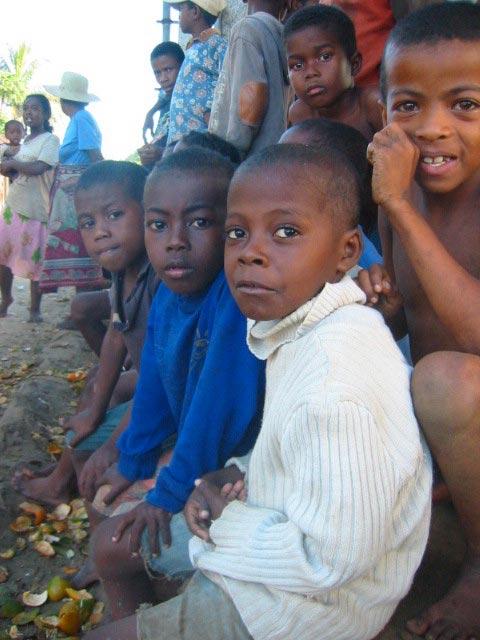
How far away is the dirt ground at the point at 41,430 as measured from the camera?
1682mm

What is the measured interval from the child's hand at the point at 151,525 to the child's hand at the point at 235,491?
28 centimetres

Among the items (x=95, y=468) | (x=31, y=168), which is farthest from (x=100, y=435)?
(x=31, y=168)

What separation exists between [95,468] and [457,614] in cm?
128

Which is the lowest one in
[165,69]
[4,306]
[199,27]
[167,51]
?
[4,306]

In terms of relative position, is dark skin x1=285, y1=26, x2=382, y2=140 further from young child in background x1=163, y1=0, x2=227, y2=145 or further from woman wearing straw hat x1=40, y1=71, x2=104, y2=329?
woman wearing straw hat x1=40, y1=71, x2=104, y2=329

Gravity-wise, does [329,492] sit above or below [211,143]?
below

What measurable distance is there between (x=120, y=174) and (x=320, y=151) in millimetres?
1230

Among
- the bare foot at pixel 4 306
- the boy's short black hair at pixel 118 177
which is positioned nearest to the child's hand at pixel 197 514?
the boy's short black hair at pixel 118 177

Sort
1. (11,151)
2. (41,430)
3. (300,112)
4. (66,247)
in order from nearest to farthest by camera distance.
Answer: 1. (300,112)
2. (41,430)
3. (66,247)
4. (11,151)

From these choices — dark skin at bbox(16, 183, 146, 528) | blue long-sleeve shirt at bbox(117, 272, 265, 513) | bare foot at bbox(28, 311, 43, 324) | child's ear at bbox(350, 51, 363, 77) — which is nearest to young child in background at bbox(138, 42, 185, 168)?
bare foot at bbox(28, 311, 43, 324)

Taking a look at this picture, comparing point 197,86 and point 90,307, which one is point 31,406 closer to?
point 90,307

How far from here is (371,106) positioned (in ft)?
8.72

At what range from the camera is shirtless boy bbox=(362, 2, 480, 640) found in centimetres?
138

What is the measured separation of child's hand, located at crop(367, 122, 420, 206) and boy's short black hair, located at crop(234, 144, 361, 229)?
0.09m
